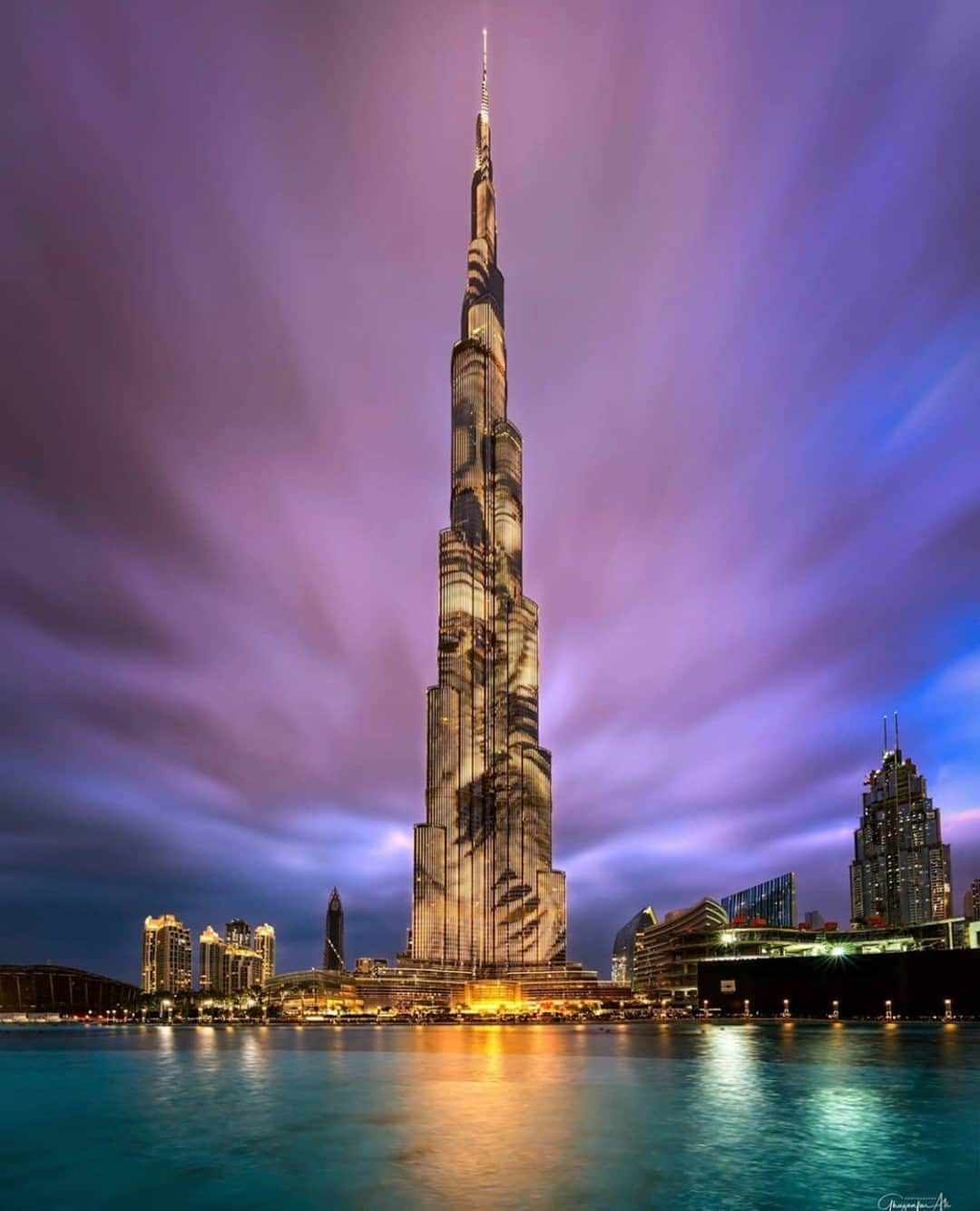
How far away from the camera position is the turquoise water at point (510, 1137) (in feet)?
Result: 190

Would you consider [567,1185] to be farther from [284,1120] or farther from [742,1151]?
[284,1120]

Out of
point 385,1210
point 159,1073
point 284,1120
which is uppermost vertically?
point 385,1210

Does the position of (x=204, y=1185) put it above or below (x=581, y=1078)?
above

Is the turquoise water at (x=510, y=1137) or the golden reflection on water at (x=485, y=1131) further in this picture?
the golden reflection on water at (x=485, y=1131)

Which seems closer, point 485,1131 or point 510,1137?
point 510,1137

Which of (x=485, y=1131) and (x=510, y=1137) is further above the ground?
(x=510, y=1137)

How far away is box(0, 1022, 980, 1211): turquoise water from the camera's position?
190 feet

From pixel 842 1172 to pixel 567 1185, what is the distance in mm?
18565

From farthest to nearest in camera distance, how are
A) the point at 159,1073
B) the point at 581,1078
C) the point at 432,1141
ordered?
1. the point at 159,1073
2. the point at 581,1078
3. the point at 432,1141

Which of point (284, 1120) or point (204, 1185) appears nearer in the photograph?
point (204, 1185)

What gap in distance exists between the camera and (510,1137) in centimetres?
7531

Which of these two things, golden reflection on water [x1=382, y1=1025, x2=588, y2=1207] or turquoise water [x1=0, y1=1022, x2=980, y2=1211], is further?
golden reflection on water [x1=382, y1=1025, x2=588, y2=1207]


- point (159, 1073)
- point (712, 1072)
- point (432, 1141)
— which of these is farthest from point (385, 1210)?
point (159, 1073)

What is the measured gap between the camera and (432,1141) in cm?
7419
